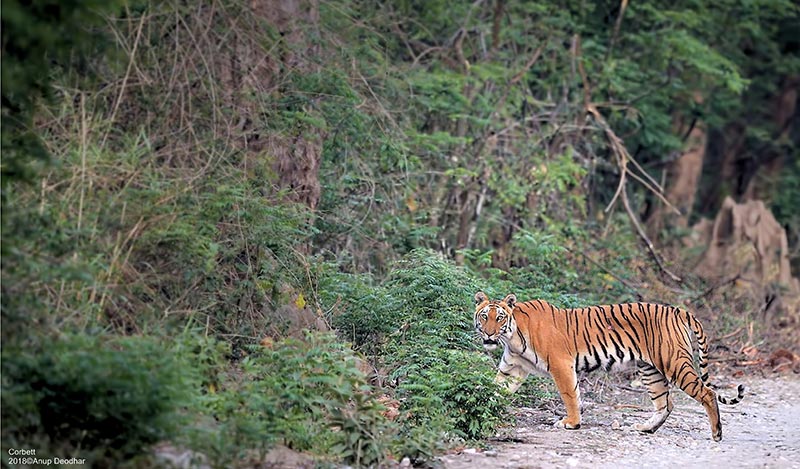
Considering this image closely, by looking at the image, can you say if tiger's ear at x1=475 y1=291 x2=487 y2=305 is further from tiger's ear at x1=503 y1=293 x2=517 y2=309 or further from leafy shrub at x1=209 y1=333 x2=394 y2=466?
leafy shrub at x1=209 y1=333 x2=394 y2=466

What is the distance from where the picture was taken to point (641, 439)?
32.6ft

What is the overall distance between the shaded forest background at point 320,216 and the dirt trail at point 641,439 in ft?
1.66

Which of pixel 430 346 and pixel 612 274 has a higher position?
pixel 430 346

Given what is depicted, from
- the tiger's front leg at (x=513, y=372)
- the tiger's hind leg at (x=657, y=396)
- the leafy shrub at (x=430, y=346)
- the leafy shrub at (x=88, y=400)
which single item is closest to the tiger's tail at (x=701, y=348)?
the tiger's hind leg at (x=657, y=396)

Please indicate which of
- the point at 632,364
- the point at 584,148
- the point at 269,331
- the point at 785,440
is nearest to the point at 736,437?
the point at 785,440

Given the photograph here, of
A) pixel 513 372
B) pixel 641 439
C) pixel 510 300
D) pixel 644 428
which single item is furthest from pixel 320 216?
pixel 641 439

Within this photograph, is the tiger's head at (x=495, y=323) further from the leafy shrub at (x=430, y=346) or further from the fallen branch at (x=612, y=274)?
the fallen branch at (x=612, y=274)

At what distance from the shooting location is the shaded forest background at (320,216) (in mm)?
7012

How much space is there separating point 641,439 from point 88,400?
17.0ft

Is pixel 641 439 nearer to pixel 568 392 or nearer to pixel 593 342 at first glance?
pixel 568 392

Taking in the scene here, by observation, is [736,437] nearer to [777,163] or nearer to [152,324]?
[152,324]

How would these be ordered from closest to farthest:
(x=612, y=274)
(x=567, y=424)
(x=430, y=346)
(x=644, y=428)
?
(x=567, y=424) < (x=644, y=428) < (x=430, y=346) < (x=612, y=274)

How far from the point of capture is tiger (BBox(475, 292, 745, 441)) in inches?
416

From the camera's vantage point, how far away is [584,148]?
18734mm
